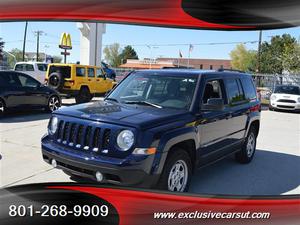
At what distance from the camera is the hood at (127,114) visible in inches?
149

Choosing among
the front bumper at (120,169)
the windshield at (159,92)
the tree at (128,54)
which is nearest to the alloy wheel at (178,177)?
the front bumper at (120,169)

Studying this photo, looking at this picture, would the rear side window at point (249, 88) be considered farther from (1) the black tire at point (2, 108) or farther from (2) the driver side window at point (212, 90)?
(1) the black tire at point (2, 108)

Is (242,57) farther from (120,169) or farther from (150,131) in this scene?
(120,169)

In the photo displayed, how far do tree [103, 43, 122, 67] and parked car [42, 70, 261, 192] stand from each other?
0.39 m

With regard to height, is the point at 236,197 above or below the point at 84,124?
below

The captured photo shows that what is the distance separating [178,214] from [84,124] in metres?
1.41

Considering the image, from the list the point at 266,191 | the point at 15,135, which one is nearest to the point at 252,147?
the point at 266,191

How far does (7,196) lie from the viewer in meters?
3.62

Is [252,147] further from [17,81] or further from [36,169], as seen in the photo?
[17,81]

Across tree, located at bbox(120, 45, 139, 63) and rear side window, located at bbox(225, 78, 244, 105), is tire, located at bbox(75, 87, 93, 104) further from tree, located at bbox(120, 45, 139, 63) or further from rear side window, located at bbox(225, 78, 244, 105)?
tree, located at bbox(120, 45, 139, 63)

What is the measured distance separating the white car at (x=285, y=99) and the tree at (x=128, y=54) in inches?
522

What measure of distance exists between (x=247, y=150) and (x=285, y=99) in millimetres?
11444

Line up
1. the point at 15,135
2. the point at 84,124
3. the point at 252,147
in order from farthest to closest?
1. the point at 15,135
2. the point at 252,147
3. the point at 84,124

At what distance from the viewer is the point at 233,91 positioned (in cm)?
566
